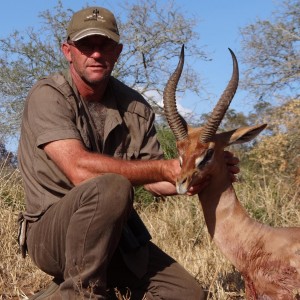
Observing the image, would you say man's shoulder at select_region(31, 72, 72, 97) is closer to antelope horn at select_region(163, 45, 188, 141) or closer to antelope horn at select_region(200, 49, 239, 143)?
antelope horn at select_region(163, 45, 188, 141)

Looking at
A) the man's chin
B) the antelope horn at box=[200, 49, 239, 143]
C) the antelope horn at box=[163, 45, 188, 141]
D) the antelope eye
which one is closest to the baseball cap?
the man's chin

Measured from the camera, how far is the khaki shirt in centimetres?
554

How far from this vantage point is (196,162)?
5.38 metres

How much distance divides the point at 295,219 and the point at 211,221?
347 cm

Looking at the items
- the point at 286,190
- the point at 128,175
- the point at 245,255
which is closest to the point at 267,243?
the point at 245,255

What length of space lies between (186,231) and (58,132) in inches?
145

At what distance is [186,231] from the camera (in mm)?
8641

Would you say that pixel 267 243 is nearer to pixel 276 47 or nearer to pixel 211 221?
pixel 211 221

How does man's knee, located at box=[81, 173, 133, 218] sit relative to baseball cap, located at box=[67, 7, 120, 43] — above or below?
below

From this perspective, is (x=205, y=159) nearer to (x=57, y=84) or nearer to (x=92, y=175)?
(x=92, y=175)

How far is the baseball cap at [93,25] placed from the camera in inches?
224

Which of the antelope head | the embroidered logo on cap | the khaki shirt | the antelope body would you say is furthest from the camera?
the embroidered logo on cap

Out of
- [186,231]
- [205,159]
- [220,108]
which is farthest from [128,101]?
[186,231]

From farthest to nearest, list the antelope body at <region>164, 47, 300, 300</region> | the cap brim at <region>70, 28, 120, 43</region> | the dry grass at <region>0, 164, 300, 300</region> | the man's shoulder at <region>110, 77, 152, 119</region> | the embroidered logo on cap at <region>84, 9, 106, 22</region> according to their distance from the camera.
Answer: the dry grass at <region>0, 164, 300, 300</region>
the man's shoulder at <region>110, 77, 152, 119</region>
the embroidered logo on cap at <region>84, 9, 106, 22</region>
the cap brim at <region>70, 28, 120, 43</region>
the antelope body at <region>164, 47, 300, 300</region>
